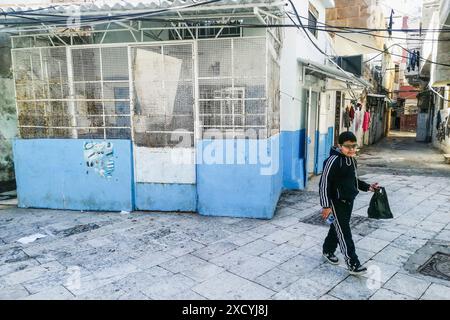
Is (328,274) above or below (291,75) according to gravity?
below

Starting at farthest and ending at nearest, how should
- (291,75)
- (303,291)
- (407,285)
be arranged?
(291,75), (407,285), (303,291)

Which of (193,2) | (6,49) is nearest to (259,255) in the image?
(193,2)

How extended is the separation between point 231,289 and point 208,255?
3.52ft

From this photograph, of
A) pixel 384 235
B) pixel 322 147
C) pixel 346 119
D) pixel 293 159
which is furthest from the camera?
pixel 346 119

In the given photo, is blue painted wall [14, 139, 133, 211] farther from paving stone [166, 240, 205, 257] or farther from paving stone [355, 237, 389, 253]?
paving stone [355, 237, 389, 253]

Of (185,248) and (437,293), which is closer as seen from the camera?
(437,293)

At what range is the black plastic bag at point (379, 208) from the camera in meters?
4.84

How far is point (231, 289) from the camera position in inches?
161

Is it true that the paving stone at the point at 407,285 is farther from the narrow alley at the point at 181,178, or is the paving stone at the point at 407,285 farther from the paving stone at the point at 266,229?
the paving stone at the point at 266,229

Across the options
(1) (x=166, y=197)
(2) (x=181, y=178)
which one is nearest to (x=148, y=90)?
(2) (x=181, y=178)

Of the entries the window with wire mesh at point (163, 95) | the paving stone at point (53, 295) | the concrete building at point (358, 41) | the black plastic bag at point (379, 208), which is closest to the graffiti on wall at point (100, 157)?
the window with wire mesh at point (163, 95)

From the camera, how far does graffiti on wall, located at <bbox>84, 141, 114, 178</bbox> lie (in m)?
7.29

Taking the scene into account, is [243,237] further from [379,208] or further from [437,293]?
[437,293]

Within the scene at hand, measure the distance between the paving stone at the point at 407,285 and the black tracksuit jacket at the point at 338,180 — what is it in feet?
3.87
